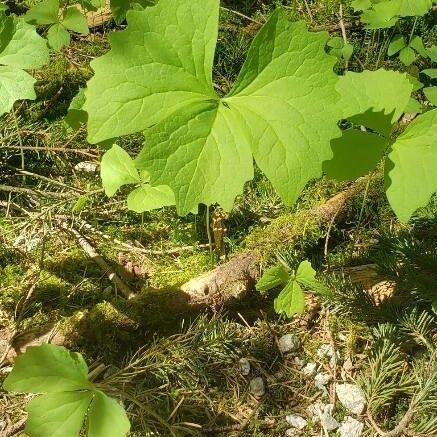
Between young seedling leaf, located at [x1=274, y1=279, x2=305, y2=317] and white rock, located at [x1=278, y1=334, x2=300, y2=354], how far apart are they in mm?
166

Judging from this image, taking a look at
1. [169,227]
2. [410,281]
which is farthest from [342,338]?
[169,227]

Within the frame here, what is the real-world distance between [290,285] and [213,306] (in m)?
0.34

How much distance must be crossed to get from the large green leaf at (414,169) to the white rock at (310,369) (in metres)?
0.76

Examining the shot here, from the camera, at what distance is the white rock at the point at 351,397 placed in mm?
2143

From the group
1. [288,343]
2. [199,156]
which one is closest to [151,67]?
[199,156]

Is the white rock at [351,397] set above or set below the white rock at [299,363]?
below

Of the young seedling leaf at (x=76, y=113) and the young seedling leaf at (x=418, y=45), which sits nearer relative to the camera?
the young seedling leaf at (x=76, y=113)

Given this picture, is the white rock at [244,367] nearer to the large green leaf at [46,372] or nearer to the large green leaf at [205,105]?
the large green leaf at [46,372]

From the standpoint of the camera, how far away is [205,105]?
1764 millimetres

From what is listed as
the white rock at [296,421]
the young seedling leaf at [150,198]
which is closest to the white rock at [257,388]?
the white rock at [296,421]

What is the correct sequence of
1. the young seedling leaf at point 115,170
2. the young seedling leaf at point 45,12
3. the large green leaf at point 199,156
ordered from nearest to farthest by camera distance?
the large green leaf at point 199,156 → the young seedling leaf at point 115,170 → the young seedling leaf at point 45,12

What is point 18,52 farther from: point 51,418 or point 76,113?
point 51,418

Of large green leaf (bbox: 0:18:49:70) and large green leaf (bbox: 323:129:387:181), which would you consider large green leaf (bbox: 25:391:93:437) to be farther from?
large green leaf (bbox: 0:18:49:70)

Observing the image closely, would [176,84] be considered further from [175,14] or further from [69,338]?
[69,338]
